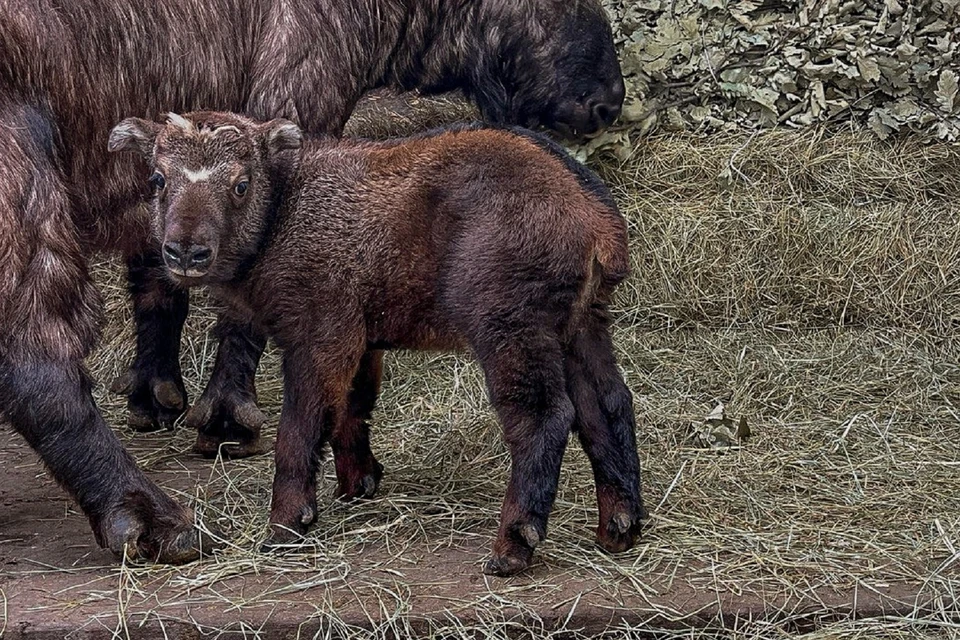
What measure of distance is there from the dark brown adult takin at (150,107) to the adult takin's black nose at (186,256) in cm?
36

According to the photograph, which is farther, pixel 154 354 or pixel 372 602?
pixel 154 354

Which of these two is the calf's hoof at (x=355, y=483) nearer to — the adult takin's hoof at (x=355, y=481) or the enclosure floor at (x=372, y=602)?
the adult takin's hoof at (x=355, y=481)

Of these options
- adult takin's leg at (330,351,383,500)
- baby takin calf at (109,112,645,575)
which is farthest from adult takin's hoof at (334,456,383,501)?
baby takin calf at (109,112,645,575)

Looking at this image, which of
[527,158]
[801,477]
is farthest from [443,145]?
[801,477]

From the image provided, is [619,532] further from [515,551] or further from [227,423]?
[227,423]

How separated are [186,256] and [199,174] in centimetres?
30

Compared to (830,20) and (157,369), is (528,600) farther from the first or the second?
(830,20)

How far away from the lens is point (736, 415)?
20.5 feet

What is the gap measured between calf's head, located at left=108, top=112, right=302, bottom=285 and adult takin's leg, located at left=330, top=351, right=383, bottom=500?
0.70 m

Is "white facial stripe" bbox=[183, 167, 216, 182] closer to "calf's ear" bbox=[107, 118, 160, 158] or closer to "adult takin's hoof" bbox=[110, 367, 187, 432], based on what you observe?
"calf's ear" bbox=[107, 118, 160, 158]

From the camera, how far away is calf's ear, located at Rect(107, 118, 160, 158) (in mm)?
4691

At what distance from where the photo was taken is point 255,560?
176 inches

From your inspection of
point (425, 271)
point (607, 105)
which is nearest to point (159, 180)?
point (425, 271)

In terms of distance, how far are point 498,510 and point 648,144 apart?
10.7ft
